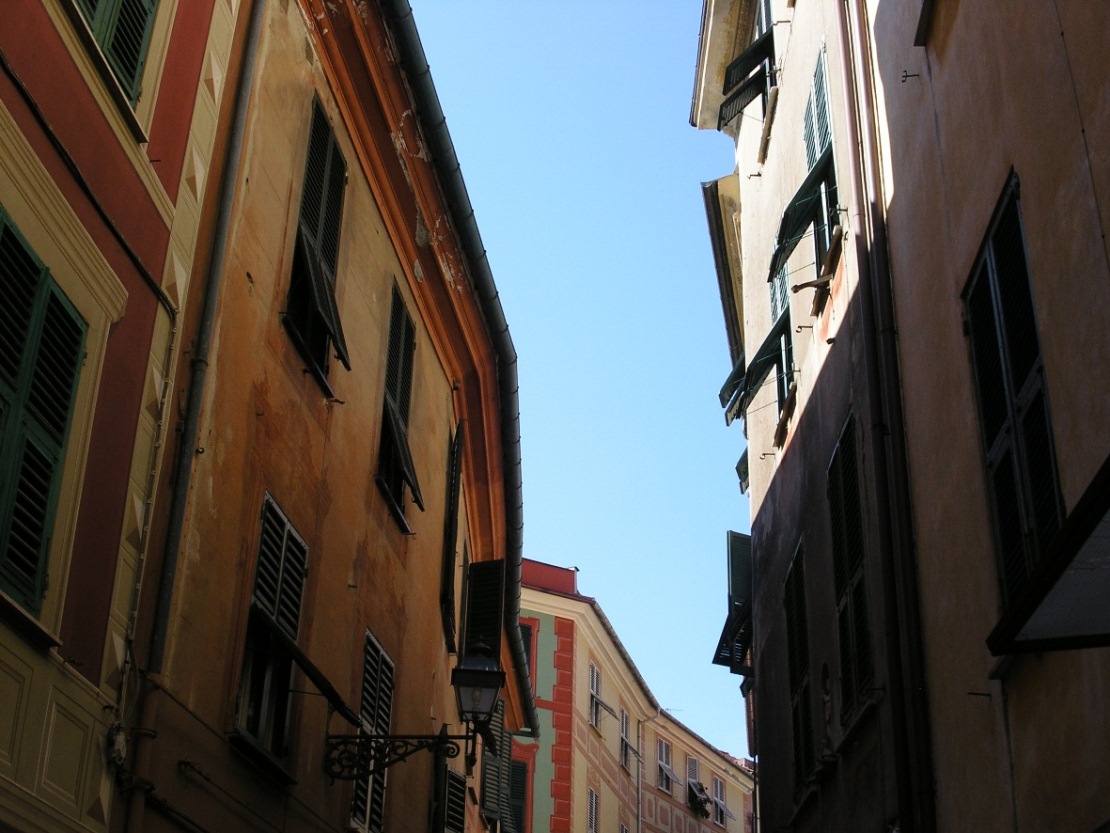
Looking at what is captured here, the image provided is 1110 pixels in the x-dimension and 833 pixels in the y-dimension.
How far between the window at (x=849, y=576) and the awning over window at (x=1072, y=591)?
5.25m

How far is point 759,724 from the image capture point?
1528 cm

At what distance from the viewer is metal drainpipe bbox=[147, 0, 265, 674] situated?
7.68 metres

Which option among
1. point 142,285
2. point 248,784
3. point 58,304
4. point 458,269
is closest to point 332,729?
point 248,784

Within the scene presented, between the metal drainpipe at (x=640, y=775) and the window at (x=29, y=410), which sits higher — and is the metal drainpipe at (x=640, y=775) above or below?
above

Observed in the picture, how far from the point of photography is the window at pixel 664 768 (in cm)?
4497

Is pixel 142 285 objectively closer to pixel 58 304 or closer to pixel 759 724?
pixel 58 304

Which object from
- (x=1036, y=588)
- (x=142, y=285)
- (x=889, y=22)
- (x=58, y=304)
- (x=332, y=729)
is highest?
(x=889, y=22)

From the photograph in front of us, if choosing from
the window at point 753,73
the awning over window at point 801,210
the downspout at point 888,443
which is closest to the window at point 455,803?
the awning over window at point 801,210

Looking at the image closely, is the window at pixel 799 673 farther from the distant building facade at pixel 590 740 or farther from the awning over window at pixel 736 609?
the distant building facade at pixel 590 740

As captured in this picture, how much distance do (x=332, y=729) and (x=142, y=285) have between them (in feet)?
14.2

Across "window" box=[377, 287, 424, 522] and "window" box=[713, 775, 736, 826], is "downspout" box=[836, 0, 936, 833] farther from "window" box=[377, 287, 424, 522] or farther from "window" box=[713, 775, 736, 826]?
"window" box=[713, 775, 736, 826]

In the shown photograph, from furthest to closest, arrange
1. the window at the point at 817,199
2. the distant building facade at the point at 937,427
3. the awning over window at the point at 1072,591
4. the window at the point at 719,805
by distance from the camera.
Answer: the window at the point at 719,805, the window at the point at 817,199, the distant building facade at the point at 937,427, the awning over window at the point at 1072,591

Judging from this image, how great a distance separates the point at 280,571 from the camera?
31.9ft

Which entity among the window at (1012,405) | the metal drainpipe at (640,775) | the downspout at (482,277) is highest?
the metal drainpipe at (640,775)
